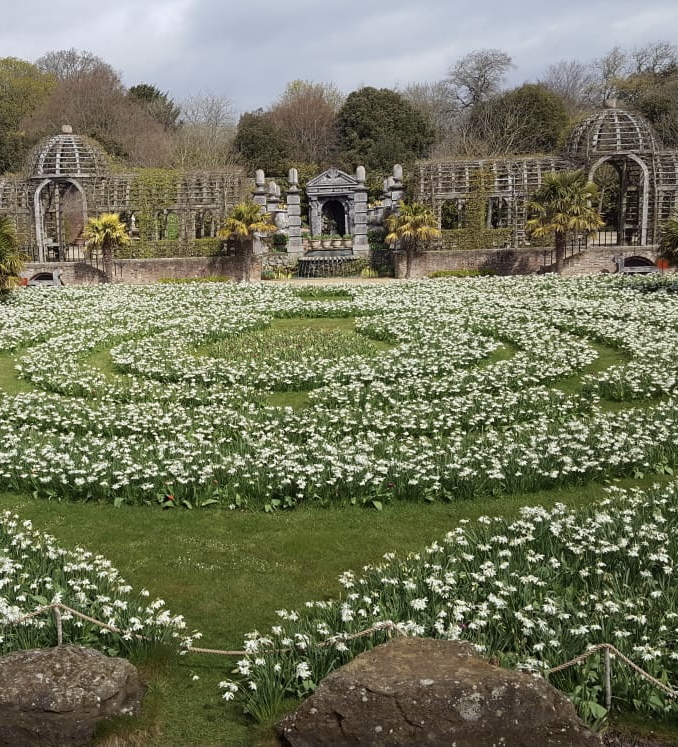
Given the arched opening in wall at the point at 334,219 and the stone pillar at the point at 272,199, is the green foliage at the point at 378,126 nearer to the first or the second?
the arched opening in wall at the point at 334,219

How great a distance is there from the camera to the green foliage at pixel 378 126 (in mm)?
58281

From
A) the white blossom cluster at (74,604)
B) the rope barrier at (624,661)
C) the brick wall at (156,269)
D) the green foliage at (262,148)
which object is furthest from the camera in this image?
the green foliage at (262,148)

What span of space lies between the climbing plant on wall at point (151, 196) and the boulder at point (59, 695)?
33.6 metres

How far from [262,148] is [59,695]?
2233 inches

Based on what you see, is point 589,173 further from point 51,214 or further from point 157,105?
point 157,105

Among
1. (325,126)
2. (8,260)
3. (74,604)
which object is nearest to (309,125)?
(325,126)

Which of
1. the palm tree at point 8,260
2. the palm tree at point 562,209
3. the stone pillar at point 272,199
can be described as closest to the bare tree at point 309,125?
the stone pillar at point 272,199

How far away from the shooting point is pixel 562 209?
102ft

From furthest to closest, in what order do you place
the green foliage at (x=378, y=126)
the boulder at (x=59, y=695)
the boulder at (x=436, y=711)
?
the green foliage at (x=378, y=126)
the boulder at (x=59, y=695)
the boulder at (x=436, y=711)

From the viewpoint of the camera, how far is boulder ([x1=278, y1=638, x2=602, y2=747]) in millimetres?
4219

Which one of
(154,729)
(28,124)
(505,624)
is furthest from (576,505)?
(28,124)

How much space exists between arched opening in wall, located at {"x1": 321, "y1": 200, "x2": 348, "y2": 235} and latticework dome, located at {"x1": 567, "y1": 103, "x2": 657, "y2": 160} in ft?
66.0

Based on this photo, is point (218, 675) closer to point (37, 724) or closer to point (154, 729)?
point (154, 729)

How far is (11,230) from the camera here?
24500 millimetres
